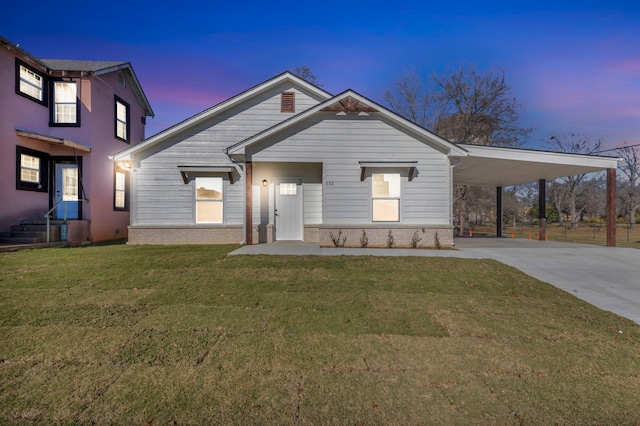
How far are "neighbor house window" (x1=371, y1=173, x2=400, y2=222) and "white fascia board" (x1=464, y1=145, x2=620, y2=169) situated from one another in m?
2.84

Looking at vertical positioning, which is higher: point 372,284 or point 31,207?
point 31,207

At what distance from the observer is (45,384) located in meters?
2.53

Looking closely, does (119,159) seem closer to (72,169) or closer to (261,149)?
(72,169)

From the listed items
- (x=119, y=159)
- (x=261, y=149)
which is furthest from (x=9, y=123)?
(x=261, y=149)

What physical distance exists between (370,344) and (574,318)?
320 centimetres

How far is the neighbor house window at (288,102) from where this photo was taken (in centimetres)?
1188

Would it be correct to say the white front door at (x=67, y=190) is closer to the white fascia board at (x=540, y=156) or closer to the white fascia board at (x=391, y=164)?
the white fascia board at (x=391, y=164)

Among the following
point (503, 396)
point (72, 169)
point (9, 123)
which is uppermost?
point (9, 123)

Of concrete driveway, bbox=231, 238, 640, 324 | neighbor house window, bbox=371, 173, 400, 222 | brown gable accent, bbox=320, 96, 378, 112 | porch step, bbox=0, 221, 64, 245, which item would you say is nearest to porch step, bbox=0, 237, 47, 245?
porch step, bbox=0, 221, 64, 245

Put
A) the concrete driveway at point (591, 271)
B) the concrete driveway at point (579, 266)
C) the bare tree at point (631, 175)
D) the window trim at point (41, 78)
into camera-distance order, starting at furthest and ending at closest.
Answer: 1. the bare tree at point (631, 175)
2. the window trim at point (41, 78)
3. the concrete driveway at point (579, 266)
4. the concrete driveway at point (591, 271)

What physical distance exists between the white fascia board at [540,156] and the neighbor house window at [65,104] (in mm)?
15190

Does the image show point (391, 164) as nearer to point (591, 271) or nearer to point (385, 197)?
point (385, 197)

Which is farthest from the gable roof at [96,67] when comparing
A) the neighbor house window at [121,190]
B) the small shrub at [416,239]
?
the small shrub at [416,239]

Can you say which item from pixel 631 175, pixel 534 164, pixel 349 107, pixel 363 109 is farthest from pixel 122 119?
pixel 631 175
